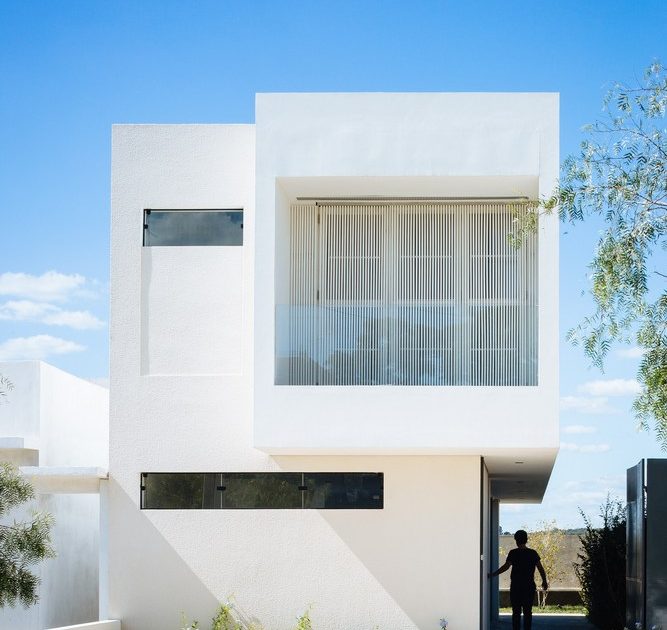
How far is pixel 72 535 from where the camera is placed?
19.4 meters

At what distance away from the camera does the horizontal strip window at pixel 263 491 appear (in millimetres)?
15352

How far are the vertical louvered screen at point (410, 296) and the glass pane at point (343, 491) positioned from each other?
1.38 m

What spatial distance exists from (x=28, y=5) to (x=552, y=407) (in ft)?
31.7

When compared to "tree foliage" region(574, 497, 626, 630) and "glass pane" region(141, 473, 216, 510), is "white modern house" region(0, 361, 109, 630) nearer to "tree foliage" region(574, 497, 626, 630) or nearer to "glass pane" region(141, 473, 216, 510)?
"glass pane" region(141, 473, 216, 510)

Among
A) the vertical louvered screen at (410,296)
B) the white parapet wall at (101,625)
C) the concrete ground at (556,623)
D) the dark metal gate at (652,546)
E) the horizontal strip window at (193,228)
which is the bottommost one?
the concrete ground at (556,623)

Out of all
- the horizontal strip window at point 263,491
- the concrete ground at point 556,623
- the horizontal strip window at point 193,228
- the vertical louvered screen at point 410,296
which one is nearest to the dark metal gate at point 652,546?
the vertical louvered screen at point 410,296

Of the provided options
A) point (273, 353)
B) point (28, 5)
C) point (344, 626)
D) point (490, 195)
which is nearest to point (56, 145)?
point (28, 5)

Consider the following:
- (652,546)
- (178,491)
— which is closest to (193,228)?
(178,491)

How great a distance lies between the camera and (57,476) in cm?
1548

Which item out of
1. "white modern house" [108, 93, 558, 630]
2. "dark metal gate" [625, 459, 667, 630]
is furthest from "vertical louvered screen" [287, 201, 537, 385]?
"dark metal gate" [625, 459, 667, 630]

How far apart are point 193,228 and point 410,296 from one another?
122 inches

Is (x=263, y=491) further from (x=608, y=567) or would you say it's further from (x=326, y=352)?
(x=608, y=567)

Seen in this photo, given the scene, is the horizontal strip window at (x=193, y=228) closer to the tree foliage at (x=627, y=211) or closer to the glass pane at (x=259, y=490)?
the glass pane at (x=259, y=490)

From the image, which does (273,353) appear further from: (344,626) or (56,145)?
(56,145)
